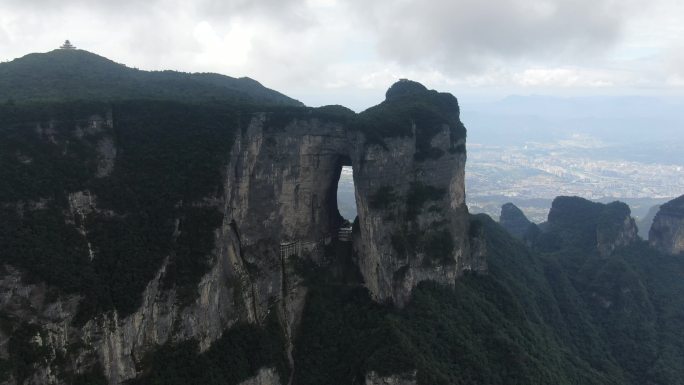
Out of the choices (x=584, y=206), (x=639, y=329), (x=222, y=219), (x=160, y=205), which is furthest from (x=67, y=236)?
(x=584, y=206)

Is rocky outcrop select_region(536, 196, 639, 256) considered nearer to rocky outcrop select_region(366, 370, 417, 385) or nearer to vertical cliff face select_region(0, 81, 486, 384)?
vertical cliff face select_region(0, 81, 486, 384)

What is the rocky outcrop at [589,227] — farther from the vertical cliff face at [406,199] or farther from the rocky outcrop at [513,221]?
the vertical cliff face at [406,199]

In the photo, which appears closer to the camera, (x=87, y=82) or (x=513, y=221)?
(x=87, y=82)

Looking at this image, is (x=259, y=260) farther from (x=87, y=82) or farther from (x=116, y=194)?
Answer: (x=87, y=82)

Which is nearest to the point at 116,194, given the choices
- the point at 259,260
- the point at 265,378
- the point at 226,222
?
the point at 226,222

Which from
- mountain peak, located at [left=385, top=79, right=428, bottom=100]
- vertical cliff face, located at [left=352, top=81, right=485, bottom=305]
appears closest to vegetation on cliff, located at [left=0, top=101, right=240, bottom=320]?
vertical cliff face, located at [left=352, top=81, right=485, bottom=305]

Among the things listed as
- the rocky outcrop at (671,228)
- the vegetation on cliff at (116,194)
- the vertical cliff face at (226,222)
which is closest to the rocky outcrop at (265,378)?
the vertical cliff face at (226,222)
